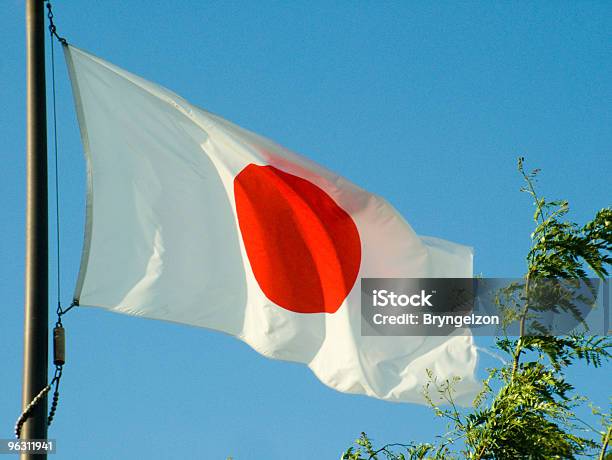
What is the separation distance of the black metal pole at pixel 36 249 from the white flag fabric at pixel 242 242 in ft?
4.28

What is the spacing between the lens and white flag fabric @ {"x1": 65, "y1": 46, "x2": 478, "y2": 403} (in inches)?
348

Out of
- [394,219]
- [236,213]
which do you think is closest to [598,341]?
[394,219]

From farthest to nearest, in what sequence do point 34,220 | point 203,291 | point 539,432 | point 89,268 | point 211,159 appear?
point 211,159 < point 203,291 < point 89,268 < point 539,432 < point 34,220

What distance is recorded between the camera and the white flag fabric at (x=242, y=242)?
8.83m

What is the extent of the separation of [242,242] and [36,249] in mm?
2701

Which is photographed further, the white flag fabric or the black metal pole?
the white flag fabric

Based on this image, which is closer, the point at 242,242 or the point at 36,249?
the point at 36,249

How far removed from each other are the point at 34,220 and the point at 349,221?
3603mm

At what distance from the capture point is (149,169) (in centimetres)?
934

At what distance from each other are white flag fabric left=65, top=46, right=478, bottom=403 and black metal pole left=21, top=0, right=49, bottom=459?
1.30 meters

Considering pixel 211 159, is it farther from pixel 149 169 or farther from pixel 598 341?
pixel 598 341

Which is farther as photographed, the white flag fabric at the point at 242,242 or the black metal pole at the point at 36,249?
the white flag fabric at the point at 242,242

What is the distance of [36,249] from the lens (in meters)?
6.98

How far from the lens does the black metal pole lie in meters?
6.75
